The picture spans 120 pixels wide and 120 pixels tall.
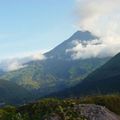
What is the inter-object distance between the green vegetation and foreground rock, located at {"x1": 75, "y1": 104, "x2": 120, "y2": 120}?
137 cm

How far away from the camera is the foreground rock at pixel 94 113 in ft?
216

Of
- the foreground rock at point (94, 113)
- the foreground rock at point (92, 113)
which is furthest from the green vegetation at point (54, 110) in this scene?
the foreground rock at point (94, 113)

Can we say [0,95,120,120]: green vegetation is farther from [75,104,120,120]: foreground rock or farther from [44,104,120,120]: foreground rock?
[75,104,120,120]: foreground rock

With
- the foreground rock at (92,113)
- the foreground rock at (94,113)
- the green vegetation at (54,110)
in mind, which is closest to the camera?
the green vegetation at (54,110)

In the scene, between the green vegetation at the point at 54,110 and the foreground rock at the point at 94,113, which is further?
the foreground rock at the point at 94,113

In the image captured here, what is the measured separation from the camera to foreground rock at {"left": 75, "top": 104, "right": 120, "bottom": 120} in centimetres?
6588

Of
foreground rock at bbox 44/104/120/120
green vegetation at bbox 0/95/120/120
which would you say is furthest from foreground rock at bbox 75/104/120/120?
green vegetation at bbox 0/95/120/120

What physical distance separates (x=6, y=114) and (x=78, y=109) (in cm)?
1407

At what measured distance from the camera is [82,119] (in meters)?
62.2

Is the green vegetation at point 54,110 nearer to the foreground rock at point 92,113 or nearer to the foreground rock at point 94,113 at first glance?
the foreground rock at point 92,113

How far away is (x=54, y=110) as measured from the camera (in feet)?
222

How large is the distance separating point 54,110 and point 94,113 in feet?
24.6

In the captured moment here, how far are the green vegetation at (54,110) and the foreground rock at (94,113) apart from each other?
1366 millimetres

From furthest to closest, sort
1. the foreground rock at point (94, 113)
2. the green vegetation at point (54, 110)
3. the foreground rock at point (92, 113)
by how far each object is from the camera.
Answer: the foreground rock at point (94, 113), the foreground rock at point (92, 113), the green vegetation at point (54, 110)
